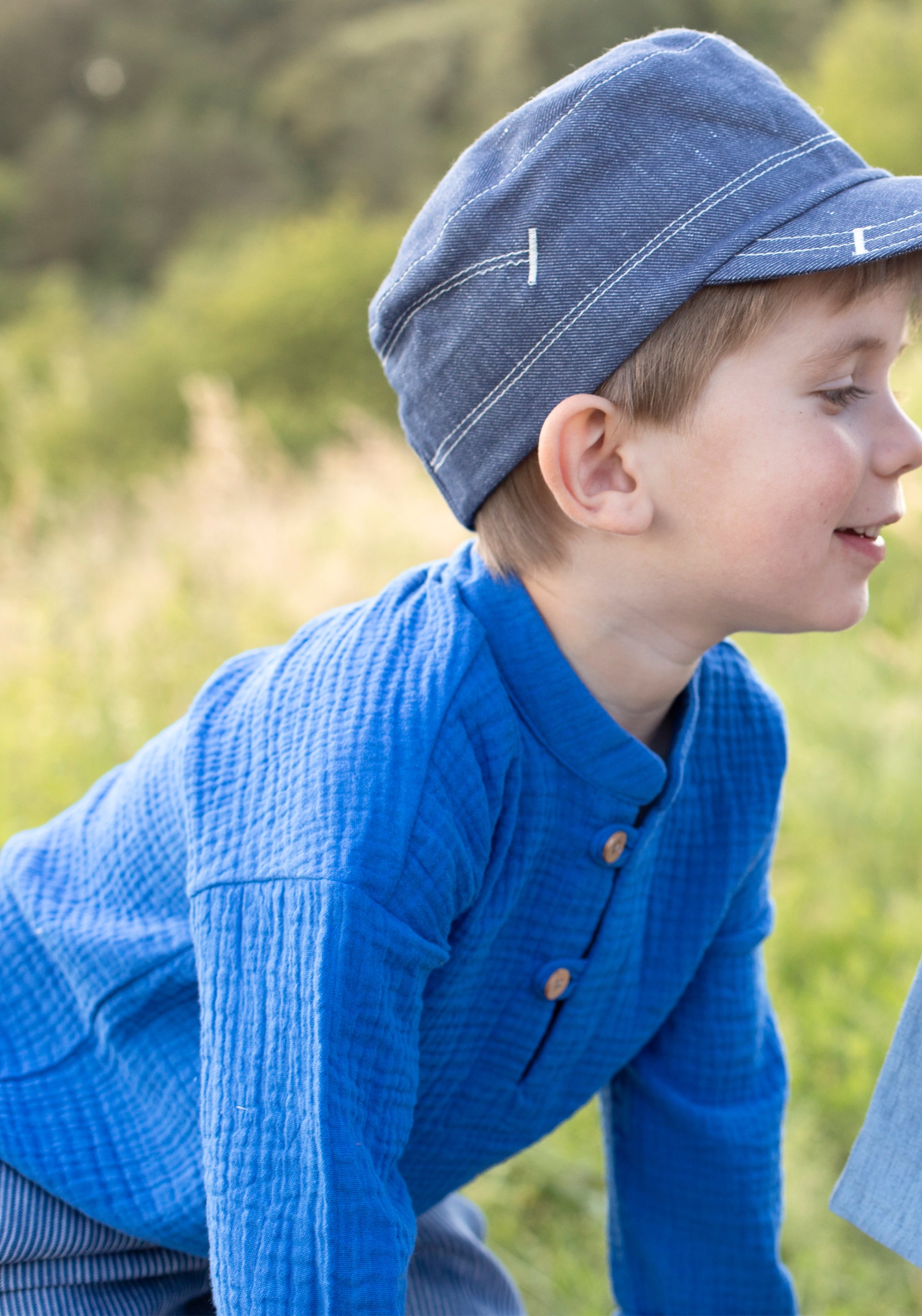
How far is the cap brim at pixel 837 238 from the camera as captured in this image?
1.10 metres

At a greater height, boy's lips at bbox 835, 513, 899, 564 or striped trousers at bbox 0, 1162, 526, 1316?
boy's lips at bbox 835, 513, 899, 564

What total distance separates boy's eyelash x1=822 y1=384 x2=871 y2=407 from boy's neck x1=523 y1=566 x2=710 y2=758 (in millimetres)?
266

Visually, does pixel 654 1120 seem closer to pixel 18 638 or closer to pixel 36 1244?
pixel 36 1244

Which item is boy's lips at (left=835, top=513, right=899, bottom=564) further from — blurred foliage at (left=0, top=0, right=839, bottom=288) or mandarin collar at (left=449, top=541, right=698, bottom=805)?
blurred foliage at (left=0, top=0, right=839, bottom=288)

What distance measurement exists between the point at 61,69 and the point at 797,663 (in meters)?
35.6

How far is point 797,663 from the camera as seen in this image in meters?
3.28

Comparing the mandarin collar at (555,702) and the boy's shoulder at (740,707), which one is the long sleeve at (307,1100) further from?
the boy's shoulder at (740,707)

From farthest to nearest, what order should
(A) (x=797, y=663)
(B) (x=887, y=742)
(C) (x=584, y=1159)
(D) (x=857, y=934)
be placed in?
(A) (x=797, y=663) < (B) (x=887, y=742) < (D) (x=857, y=934) < (C) (x=584, y=1159)

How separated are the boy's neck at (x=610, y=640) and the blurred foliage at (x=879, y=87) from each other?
13059 mm

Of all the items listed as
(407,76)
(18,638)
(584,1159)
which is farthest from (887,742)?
(407,76)

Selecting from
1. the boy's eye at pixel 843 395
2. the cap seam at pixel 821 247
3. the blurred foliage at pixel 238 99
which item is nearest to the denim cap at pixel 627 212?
the cap seam at pixel 821 247

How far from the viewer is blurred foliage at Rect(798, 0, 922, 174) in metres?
13.9

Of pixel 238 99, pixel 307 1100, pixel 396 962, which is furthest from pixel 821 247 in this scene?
pixel 238 99

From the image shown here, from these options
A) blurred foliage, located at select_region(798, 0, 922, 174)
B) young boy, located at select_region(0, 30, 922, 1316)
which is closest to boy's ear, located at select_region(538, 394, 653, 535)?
young boy, located at select_region(0, 30, 922, 1316)
